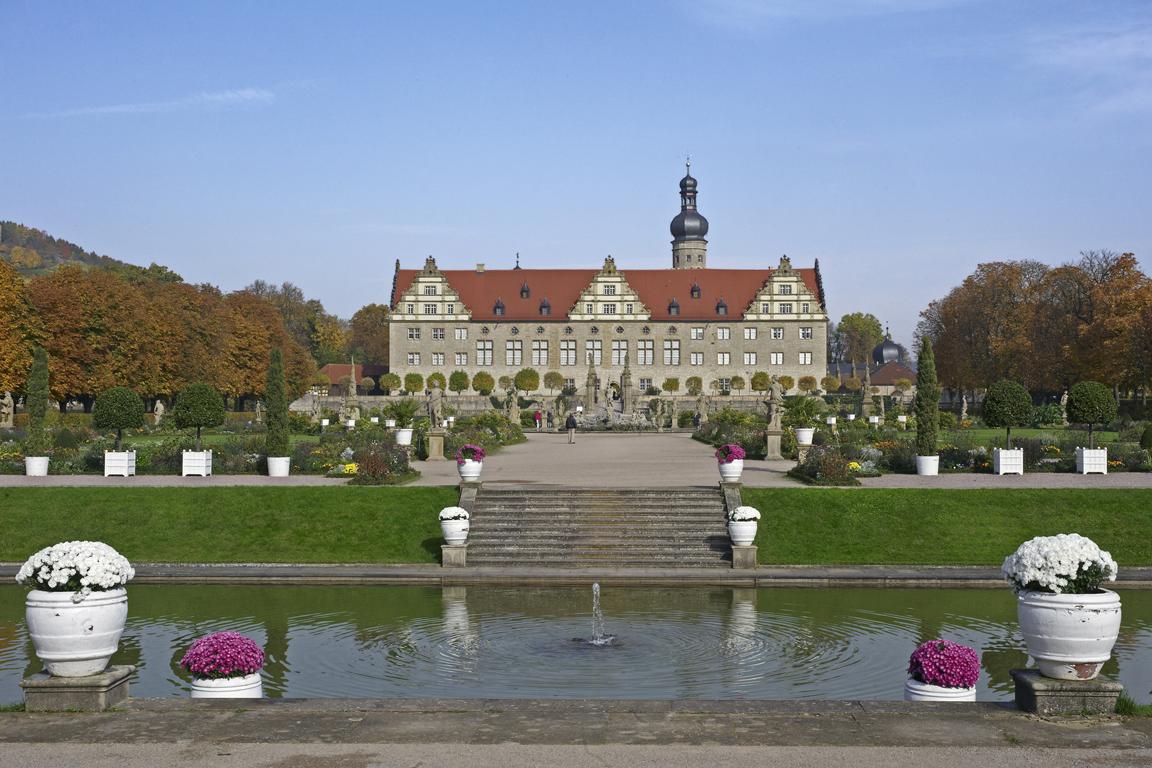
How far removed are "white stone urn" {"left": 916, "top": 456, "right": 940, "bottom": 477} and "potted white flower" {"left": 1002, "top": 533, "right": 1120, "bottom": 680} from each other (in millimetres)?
20218

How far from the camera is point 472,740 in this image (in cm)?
820

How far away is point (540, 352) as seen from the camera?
102m

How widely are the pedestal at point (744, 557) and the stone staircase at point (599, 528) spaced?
38cm

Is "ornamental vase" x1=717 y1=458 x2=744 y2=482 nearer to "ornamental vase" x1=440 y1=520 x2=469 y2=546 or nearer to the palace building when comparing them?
"ornamental vase" x1=440 y1=520 x2=469 y2=546

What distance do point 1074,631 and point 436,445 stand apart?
27139 millimetres

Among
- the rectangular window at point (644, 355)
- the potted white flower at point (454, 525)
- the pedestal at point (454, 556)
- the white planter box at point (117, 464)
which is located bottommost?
the pedestal at point (454, 556)

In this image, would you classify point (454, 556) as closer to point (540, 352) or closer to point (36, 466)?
point (36, 466)

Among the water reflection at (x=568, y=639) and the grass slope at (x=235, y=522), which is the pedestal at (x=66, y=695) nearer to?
the water reflection at (x=568, y=639)

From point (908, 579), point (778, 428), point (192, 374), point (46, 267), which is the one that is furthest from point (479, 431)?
point (46, 267)

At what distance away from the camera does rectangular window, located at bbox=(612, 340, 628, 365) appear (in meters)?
102

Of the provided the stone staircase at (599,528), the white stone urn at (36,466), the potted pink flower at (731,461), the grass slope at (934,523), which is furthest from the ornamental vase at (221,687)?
the white stone urn at (36,466)

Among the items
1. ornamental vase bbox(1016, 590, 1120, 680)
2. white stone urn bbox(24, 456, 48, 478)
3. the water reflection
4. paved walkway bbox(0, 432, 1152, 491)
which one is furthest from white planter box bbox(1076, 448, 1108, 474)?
white stone urn bbox(24, 456, 48, 478)

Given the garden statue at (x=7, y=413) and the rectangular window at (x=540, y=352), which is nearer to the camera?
the garden statue at (x=7, y=413)

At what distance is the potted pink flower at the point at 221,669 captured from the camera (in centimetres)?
958
